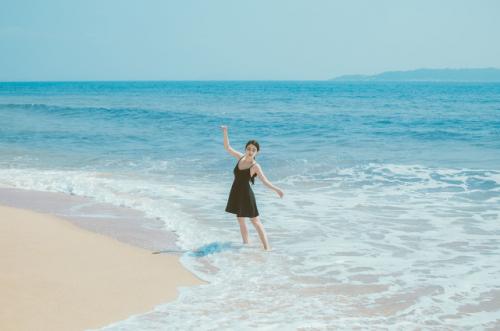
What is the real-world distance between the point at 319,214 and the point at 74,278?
517 centimetres

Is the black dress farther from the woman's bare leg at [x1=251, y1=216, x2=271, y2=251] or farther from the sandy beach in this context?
the sandy beach

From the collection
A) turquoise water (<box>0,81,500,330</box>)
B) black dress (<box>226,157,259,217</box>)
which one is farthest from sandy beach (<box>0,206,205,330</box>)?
black dress (<box>226,157,259,217</box>)

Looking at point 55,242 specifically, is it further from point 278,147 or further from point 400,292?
point 278,147

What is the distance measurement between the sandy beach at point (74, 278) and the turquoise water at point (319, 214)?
29cm

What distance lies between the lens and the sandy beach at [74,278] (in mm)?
4789

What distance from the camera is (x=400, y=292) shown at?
5914 millimetres

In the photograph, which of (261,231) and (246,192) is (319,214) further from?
(246,192)

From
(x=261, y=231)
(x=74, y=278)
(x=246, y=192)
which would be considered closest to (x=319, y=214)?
(x=261, y=231)

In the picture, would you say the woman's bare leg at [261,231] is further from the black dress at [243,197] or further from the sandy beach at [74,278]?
the sandy beach at [74,278]

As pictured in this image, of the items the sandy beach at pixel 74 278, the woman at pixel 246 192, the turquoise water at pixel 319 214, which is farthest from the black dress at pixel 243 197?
the sandy beach at pixel 74 278

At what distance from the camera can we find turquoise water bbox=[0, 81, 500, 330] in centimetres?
539

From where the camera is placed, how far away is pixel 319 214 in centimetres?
987

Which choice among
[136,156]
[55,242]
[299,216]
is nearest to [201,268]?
[55,242]

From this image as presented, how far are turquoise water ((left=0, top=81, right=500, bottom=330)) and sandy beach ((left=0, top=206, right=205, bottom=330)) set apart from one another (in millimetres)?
288
